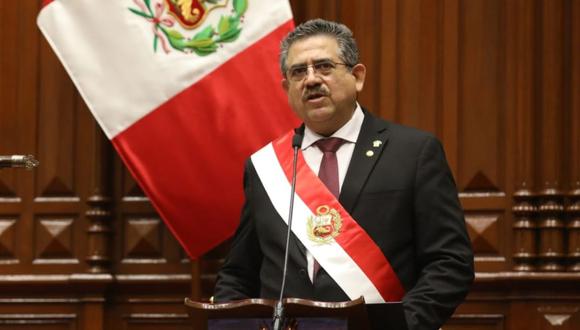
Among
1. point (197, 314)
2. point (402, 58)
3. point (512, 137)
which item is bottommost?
point (197, 314)

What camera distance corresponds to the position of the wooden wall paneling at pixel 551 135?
411cm

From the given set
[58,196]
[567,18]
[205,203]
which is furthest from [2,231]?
[567,18]

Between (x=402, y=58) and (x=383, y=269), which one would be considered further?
(x=402, y=58)

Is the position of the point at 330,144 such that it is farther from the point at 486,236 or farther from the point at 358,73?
the point at 486,236

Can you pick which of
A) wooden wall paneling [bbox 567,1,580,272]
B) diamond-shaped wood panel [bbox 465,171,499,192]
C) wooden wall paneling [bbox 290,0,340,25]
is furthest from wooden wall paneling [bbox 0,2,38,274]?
wooden wall paneling [bbox 567,1,580,272]

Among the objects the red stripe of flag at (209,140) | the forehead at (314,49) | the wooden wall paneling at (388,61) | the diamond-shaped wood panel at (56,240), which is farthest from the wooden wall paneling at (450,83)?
the diamond-shaped wood panel at (56,240)

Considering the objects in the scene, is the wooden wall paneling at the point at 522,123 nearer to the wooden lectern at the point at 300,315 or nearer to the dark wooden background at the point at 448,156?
the dark wooden background at the point at 448,156

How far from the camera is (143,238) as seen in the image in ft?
14.6

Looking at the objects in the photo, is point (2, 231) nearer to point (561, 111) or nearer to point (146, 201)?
point (146, 201)

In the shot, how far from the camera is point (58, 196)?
450 cm

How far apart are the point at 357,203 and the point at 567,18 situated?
1603mm

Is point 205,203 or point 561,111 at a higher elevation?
point 561,111

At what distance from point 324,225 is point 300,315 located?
0.55m

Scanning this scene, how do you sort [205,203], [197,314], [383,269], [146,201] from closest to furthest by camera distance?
[197,314]
[383,269]
[205,203]
[146,201]
